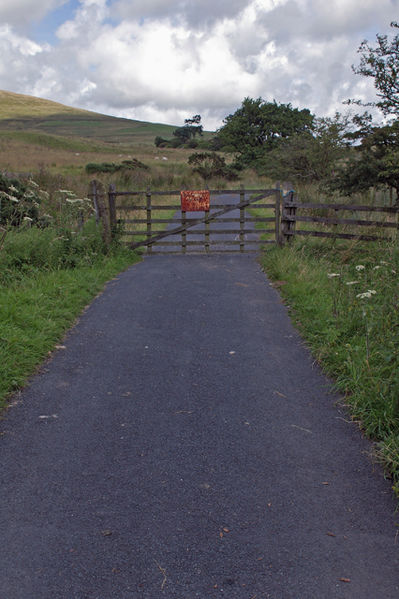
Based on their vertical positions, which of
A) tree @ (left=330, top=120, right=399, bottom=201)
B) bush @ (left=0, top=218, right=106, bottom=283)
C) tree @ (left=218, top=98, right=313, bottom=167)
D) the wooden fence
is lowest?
bush @ (left=0, top=218, right=106, bottom=283)

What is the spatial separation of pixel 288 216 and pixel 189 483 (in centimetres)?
1021

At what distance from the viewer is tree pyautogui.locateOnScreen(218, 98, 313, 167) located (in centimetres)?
5381

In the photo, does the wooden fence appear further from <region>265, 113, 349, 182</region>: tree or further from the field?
<region>265, 113, 349, 182</region>: tree

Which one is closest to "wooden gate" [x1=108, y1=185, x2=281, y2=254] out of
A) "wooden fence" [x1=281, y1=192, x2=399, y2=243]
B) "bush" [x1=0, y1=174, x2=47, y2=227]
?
"wooden fence" [x1=281, y1=192, x2=399, y2=243]

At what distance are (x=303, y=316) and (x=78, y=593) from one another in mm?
5445

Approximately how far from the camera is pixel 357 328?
20.6 feet

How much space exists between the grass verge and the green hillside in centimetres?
9365

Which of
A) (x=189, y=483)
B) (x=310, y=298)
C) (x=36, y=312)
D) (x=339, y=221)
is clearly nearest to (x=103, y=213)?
(x=339, y=221)

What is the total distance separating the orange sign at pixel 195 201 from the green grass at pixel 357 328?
389 cm

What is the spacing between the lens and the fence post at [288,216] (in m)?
12.9

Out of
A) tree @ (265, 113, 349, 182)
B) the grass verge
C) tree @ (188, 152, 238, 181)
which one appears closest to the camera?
the grass verge

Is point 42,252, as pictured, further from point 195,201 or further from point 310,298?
point 195,201

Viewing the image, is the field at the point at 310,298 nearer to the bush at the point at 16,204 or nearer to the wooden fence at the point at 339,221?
the wooden fence at the point at 339,221

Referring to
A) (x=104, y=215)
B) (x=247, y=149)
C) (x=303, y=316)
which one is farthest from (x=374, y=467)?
(x=247, y=149)
